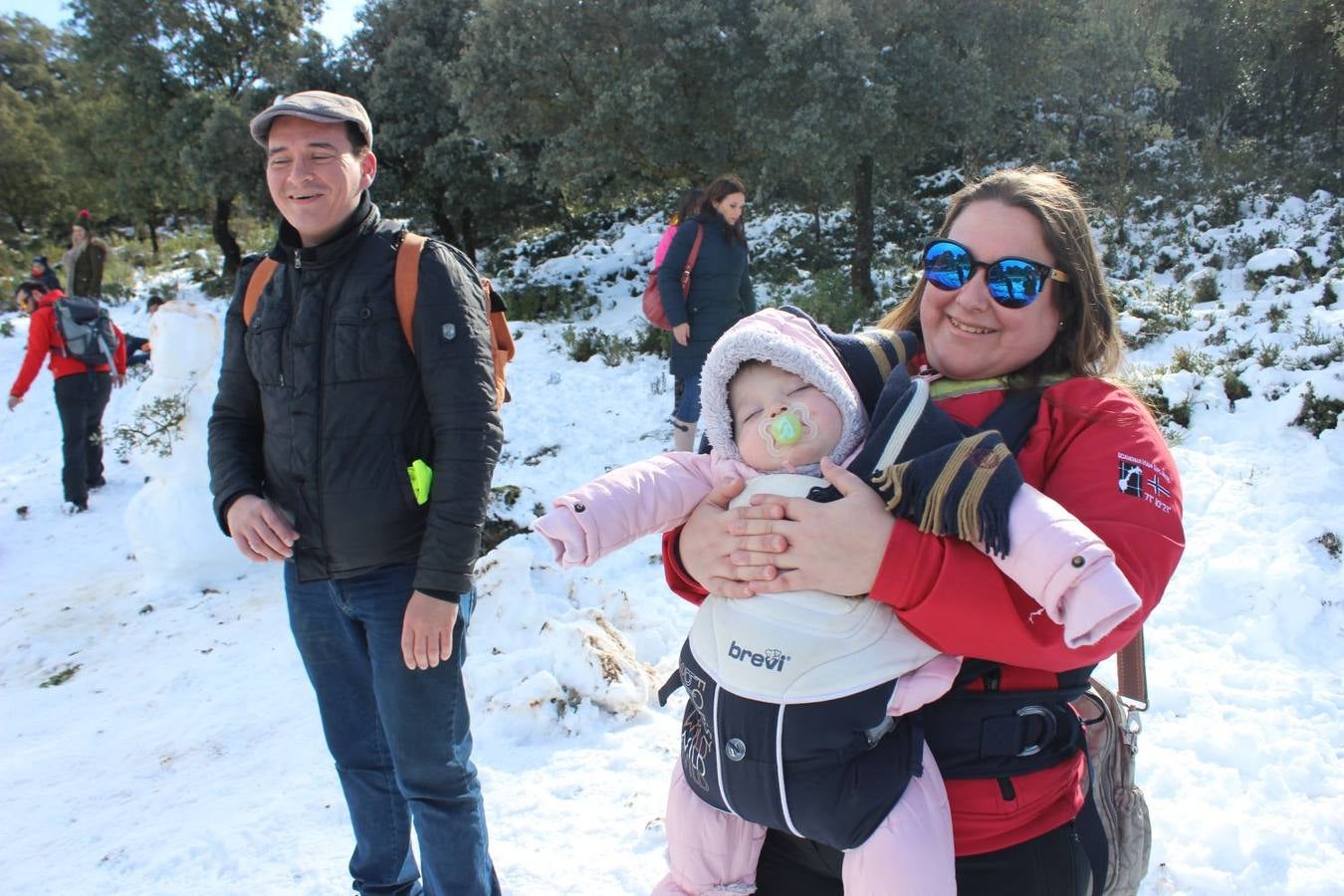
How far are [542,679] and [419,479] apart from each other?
176cm

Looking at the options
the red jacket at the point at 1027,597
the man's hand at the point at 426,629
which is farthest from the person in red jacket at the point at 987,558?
the man's hand at the point at 426,629

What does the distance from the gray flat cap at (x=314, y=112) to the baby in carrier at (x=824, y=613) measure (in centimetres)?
120

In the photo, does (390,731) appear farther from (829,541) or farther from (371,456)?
(829,541)

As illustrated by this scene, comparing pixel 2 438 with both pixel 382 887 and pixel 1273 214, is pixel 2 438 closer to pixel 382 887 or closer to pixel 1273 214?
pixel 382 887

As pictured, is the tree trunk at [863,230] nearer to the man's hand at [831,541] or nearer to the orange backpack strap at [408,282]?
the orange backpack strap at [408,282]

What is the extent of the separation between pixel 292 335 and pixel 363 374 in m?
0.22

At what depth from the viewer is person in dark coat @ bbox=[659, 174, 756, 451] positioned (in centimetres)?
518

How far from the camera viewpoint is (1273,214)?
34.1ft

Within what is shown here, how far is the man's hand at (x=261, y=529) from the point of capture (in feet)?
6.89

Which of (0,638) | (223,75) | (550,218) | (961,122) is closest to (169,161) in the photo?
(223,75)

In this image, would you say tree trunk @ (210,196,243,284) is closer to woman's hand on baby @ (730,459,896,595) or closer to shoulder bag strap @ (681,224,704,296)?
shoulder bag strap @ (681,224,704,296)

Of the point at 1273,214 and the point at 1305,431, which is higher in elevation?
the point at 1273,214

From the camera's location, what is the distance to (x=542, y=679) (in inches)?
141

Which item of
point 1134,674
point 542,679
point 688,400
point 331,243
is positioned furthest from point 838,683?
point 688,400
